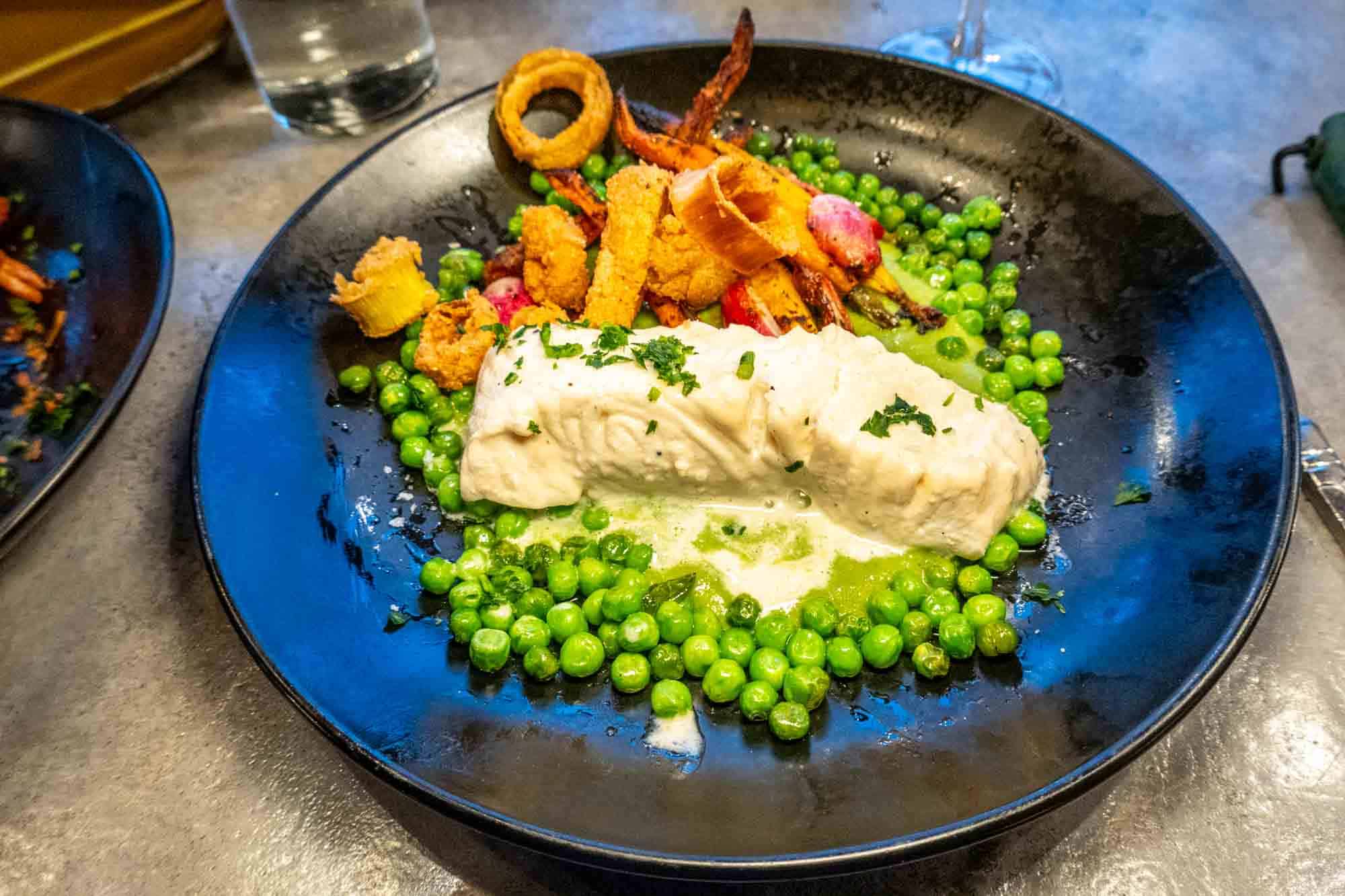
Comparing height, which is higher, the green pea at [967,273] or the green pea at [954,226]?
the green pea at [954,226]

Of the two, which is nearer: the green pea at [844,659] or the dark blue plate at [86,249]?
the green pea at [844,659]

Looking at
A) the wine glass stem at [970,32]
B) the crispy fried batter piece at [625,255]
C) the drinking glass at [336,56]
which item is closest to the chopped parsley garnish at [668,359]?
the crispy fried batter piece at [625,255]

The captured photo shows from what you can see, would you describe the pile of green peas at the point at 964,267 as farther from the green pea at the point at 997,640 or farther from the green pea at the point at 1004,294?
the green pea at the point at 997,640

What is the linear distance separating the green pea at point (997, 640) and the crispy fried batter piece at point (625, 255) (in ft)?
4.86

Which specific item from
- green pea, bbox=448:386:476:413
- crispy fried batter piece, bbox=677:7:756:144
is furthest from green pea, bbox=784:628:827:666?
crispy fried batter piece, bbox=677:7:756:144

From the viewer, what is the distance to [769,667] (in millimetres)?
2396

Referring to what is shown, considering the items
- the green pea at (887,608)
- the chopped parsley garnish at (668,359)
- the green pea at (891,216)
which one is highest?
the chopped parsley garnish at (668,359)

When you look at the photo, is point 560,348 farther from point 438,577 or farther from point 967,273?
point 967,273

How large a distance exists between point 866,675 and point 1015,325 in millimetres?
1408

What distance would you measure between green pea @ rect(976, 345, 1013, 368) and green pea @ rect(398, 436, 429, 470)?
1.84 meters

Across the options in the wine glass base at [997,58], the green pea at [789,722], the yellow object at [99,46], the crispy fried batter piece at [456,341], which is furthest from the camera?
the wine glass base at [997,58]

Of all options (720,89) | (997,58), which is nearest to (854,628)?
(720,89)

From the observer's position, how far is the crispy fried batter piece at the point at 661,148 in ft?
11.3

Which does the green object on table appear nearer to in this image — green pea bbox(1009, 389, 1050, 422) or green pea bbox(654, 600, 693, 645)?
green pea bbox(1009, 389, 1050, 422)
